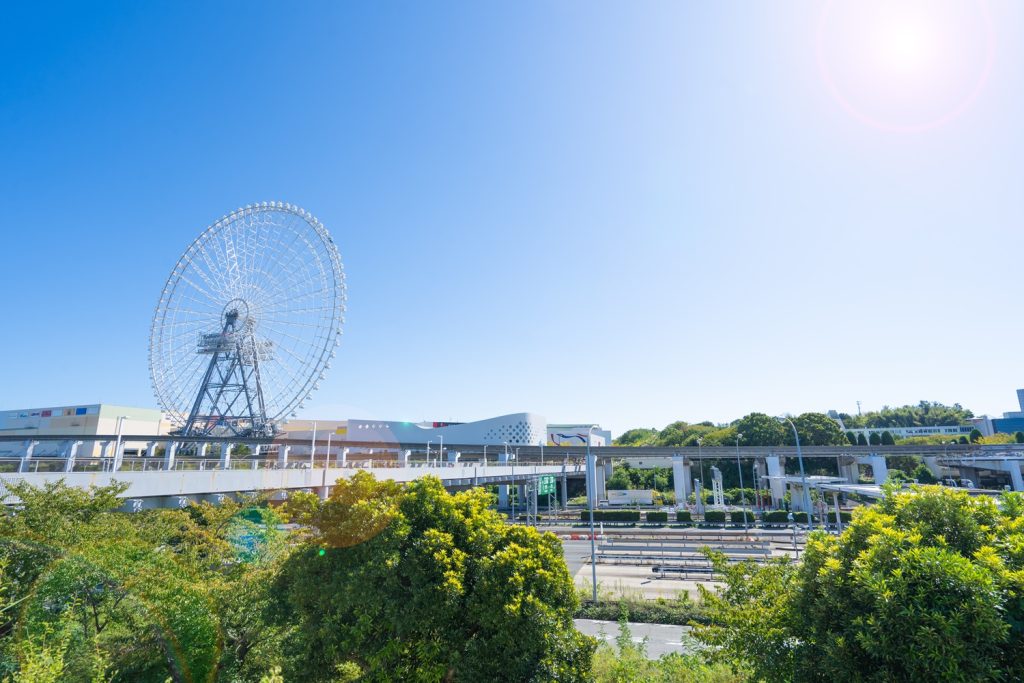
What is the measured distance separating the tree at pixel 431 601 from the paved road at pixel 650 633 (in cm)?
1269

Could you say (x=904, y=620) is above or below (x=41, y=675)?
above

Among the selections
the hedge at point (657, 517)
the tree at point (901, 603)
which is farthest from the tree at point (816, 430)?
the tree at point (901, 603)

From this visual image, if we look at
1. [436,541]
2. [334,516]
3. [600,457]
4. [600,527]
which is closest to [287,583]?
[334,516]

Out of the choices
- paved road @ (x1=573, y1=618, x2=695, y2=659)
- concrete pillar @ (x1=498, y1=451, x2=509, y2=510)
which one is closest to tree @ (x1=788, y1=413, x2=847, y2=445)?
concrete pillar @ (x1=498, y1=451, x2=509, y2=510)

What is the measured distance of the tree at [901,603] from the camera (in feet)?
20.4

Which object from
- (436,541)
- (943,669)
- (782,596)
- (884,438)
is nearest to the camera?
(943,669)

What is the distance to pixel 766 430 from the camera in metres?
94.3

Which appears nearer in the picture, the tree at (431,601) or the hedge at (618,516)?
the tree at (431,601)

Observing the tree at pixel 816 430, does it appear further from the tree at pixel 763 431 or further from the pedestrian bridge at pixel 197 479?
the pedestrian bridge at pixel 197 479

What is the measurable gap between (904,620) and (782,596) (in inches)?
118

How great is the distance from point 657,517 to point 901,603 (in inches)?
2193

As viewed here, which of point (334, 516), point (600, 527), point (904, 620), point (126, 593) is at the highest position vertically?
point (334, 516)

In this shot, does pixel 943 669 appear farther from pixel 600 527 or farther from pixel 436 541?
pixel 600 527

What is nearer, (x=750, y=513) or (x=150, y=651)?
(x=150, y=651)
